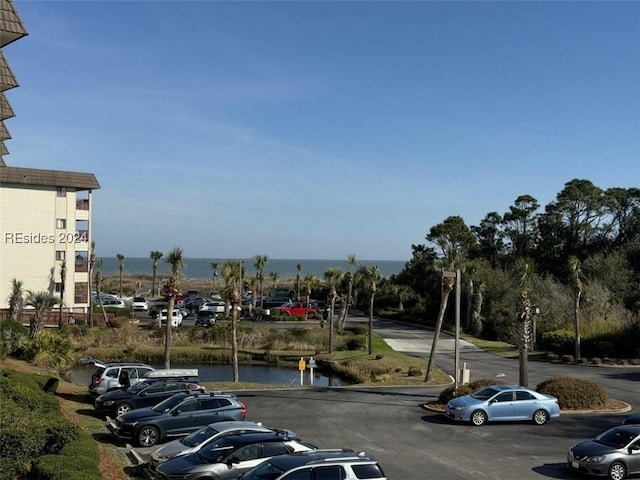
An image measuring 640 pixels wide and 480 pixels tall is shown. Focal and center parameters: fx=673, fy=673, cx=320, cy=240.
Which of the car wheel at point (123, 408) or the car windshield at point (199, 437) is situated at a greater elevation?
the car windshield at point (199, 437)

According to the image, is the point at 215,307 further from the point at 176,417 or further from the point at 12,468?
the point at 12,468

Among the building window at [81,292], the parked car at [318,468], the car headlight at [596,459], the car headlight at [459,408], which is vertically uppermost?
the building window at [81,292]

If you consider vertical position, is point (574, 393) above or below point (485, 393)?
below

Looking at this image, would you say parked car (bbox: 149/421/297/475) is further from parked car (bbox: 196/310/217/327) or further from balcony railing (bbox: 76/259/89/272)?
balcony railing (bbox: 76/259/89/272)

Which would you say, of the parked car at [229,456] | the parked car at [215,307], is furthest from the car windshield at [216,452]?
the parked car at [215,307]

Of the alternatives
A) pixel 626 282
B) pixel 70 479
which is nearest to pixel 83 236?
pixel 626 282

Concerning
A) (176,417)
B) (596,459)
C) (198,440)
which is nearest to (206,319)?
(176,417)

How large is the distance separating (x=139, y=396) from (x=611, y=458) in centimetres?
1644

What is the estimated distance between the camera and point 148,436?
2111 cm

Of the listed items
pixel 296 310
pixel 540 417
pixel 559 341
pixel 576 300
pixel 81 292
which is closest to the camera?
pixel 540 417

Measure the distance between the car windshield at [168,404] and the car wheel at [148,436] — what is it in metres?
1.20

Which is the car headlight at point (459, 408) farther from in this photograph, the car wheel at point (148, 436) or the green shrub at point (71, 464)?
the green shrub at point (71, 464)

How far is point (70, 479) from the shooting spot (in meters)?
12.8

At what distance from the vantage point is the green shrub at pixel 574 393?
28750 millimetres
